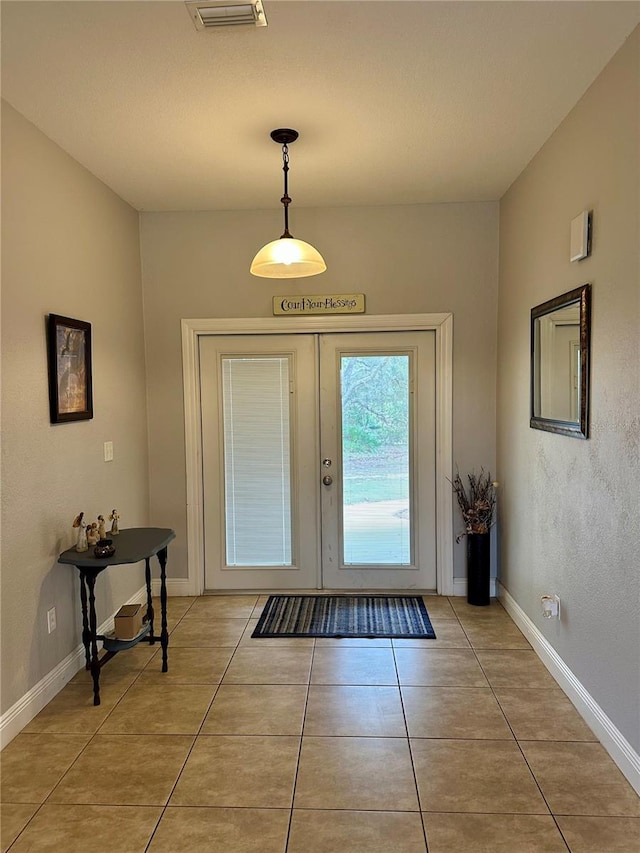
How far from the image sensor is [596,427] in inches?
94.0

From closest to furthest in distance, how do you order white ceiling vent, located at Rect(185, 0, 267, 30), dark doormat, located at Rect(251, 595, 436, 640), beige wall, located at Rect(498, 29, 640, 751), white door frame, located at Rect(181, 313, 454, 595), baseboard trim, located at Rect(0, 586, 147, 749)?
white ceiling vent, located at Rect(185, 0, 267, 30), beige wall, located at Rect(498, 29, 640, 751), baseboard trim, located at Rect(0, 586, 147, 749), dark doormat, located at Rect(251, 595, 436, 640), white door frame, located at Rect(181, 313, 454, 595)

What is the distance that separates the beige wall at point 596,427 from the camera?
2.11m

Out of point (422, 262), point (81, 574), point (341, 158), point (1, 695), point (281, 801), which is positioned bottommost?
point (281, 801)

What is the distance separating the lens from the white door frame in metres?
3.99

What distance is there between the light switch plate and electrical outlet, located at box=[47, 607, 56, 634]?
2.98m

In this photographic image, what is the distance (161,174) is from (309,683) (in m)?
2.97

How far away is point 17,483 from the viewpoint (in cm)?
250

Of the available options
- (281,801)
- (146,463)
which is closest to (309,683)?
(281,801)

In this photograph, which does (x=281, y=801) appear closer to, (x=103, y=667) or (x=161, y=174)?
(x=103, y=667)

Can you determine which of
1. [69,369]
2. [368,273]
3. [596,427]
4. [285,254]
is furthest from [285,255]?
[596,427]

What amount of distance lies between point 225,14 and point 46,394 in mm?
1801

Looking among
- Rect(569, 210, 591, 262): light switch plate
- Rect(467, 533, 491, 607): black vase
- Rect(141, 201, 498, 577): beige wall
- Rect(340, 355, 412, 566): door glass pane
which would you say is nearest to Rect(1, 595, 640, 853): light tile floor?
Rect(467, 533, 491, 607): black vase

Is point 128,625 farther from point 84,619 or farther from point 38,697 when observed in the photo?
point 38,697

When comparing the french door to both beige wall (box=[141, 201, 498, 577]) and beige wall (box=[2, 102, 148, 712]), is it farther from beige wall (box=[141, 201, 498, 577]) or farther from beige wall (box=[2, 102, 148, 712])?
beige wall (box=[2, 102, 148, 712])
